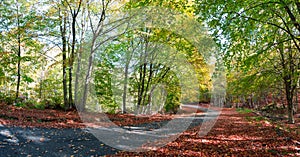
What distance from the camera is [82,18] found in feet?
49.8

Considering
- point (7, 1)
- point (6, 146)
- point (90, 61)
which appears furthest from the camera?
point (90, 61)

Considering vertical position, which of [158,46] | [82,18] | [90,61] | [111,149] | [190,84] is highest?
[82,18]

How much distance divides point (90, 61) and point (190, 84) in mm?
9138

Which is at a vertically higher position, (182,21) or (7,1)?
(7,1)

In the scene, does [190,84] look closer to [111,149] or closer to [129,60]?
[129,60]

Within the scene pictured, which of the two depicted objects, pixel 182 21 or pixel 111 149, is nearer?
pixel 111 149

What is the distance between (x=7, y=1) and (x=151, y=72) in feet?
34.6

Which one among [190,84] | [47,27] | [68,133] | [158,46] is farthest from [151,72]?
[68,133]

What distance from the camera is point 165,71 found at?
703 inches

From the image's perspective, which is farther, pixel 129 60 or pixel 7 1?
pixel 129 60

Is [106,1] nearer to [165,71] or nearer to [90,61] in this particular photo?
[90,61]

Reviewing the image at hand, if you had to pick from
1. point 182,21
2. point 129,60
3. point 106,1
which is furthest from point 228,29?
point 129,60

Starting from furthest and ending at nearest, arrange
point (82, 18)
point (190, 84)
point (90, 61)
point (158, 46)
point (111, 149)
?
point (190, 84) → point (158, 46) → point (82, 18) → point (90, 61) → point (111, 149)

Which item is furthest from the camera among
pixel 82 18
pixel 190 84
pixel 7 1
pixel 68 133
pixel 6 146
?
pixel 190 84
